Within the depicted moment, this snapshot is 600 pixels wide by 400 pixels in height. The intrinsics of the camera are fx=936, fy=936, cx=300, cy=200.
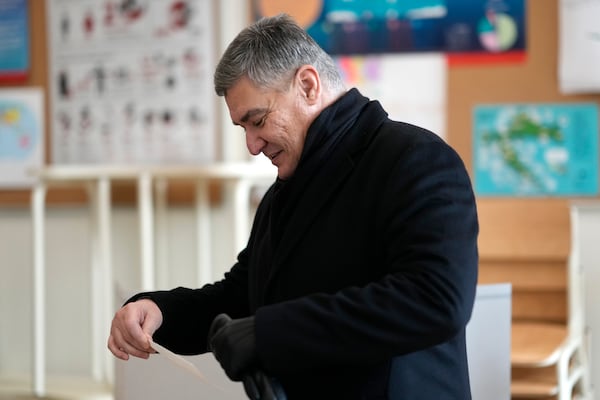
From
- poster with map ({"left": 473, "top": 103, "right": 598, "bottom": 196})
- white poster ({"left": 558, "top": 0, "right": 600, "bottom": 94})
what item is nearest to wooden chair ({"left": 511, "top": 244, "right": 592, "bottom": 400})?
poster with map ({"left": 473, "top": 103, "right": 598, "bottom": 196})

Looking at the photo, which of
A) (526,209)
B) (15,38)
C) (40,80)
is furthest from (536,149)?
(15,38)

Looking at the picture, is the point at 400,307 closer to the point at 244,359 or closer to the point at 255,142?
the point at 244,359

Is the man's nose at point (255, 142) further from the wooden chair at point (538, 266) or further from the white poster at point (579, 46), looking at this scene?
the white poster at point (579, 46)

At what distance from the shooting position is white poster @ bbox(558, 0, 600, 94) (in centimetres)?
276

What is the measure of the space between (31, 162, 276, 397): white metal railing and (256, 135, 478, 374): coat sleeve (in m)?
1.69

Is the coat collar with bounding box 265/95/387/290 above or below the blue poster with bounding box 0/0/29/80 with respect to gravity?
below

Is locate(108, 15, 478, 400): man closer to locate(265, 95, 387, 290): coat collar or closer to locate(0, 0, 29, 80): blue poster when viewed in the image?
locate(265, 95, 387, 290): coat collar

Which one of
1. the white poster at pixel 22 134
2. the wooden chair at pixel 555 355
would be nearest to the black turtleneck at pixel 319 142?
the wooden chair at pixel 555 355

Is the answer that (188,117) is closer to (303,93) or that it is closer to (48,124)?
(48,124)

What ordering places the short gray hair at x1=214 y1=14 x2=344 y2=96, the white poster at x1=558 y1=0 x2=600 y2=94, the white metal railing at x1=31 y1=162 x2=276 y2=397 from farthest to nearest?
the white metal railing at x1=31 y1=162 x2=276 y2=397, the white poster at x1=558 y1=0 x2=600 y2=94, the short gray hair at x1=214 y1=14 x2=344 y2=96

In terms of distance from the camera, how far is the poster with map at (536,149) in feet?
9.16

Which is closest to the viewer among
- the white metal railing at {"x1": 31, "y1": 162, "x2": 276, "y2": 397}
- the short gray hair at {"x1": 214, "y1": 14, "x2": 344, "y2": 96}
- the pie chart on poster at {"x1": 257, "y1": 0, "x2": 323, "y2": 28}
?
the short gray hair at {"x1": 214, "y1": 14, "x2": 344, "y2": 96}

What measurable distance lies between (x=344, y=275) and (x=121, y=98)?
220cm

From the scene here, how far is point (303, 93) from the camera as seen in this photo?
1313 millimetres
